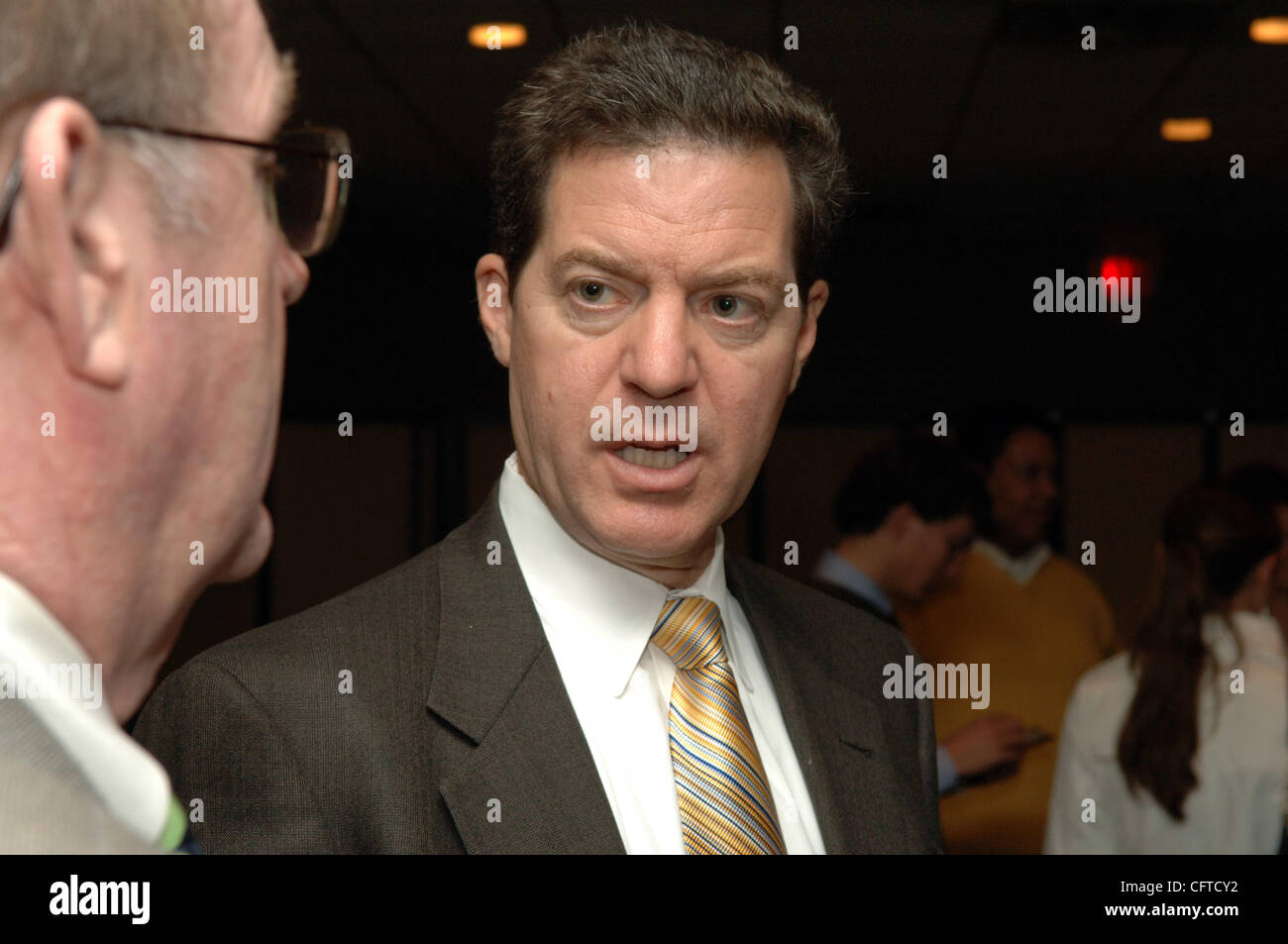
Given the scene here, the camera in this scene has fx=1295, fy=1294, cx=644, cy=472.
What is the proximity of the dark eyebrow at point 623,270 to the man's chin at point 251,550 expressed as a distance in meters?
0.58

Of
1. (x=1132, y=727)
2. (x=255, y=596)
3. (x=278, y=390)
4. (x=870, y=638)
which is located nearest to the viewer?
(x=278, y=390)

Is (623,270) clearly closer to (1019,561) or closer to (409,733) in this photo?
(409,733)

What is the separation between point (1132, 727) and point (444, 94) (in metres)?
2.96

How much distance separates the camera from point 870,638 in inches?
69.6

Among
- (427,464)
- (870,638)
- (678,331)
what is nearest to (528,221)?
(678,331)

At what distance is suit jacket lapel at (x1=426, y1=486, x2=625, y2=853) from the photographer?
1.21 meters

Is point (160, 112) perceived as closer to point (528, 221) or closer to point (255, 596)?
point (528, 221)

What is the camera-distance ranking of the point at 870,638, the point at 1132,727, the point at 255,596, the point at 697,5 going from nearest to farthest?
the point at 870,638, the point at 1132,727, the point at 697,5, the point at 255,596

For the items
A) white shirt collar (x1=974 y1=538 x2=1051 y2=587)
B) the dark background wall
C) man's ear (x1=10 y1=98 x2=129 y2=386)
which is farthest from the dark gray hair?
the dark background wall

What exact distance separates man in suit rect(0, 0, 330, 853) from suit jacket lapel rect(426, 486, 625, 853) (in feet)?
1.70

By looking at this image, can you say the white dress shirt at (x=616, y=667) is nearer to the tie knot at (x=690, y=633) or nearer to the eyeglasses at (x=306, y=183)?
the tie knot at (x=690, y=633)

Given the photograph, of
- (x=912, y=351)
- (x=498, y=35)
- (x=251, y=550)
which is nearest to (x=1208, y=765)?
(x=251, y=550)

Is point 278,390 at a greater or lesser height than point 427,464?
lesser

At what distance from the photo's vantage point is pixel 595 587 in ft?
4.55
